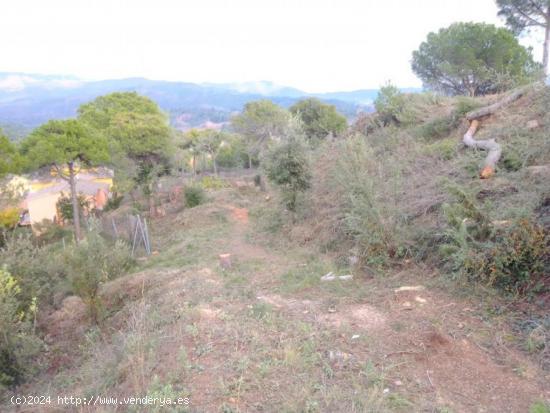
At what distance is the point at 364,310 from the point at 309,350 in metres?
1.08

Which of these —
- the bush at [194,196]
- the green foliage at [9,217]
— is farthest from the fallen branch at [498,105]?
the green foliage at [9,217]

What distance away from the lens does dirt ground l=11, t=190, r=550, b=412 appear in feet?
10.3

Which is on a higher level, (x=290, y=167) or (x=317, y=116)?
(x=317, y=116)

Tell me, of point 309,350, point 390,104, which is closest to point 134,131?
point 390,104

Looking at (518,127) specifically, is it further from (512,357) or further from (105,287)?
(105,287)

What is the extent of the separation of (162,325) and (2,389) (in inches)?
84.7

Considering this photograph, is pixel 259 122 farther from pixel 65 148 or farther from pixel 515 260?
Answer: pixel 515 260

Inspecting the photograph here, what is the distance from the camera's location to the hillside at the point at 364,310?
3266mm

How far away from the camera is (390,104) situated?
42.6 feet

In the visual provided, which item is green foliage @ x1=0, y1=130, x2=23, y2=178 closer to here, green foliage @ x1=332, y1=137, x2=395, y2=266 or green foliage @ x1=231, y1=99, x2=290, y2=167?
green foliage @ x1=332, y1=137, x2=395, y2=266

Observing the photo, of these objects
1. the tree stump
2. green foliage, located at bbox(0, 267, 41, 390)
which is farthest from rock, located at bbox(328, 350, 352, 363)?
green foliage, located at bbox(0, 267, 41, 390)

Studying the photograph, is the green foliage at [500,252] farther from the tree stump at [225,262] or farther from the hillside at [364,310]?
the tree stump at [225,262]

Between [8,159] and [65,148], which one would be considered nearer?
[8,159]

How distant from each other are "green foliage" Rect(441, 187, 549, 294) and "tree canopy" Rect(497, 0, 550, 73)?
46.5 ft
